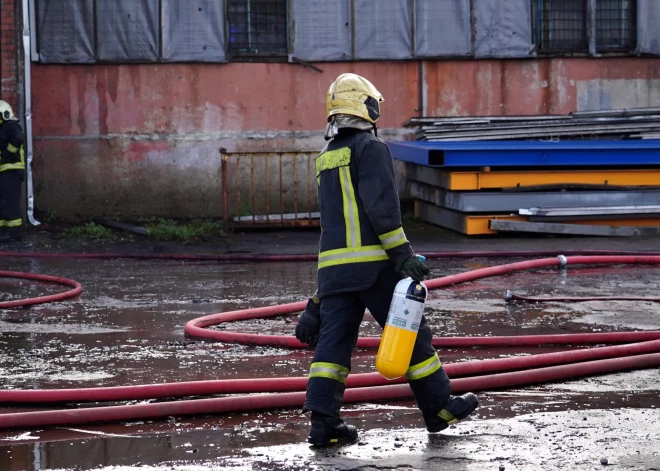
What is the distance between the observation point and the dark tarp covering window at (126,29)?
15125 mm

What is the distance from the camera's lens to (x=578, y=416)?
16.9 feet

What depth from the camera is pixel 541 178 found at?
13.4 metres

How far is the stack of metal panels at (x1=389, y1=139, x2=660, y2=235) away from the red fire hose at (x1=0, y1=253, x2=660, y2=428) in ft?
21.4

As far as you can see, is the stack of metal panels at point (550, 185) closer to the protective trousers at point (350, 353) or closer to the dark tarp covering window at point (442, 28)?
the dark tarp covering window at point (442, 28)

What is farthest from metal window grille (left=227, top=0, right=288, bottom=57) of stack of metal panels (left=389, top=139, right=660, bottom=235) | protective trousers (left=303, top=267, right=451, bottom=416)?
protective trousers (left=303, top=267, right=451, bottom=416)

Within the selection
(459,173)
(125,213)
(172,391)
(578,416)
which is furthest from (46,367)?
(125,213)

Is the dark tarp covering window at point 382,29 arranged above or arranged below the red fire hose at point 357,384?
above

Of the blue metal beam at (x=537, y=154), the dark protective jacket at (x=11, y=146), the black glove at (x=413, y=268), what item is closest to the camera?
the black glove at (x=413, y=268)

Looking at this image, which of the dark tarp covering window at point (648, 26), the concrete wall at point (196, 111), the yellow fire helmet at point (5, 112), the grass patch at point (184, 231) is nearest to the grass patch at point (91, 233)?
the grass patch at point (184, 231)

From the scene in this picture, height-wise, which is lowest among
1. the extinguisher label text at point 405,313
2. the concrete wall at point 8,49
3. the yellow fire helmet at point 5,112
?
the extinguisher label text at point 405,313

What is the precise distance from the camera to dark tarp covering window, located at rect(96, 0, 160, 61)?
15.1 metres

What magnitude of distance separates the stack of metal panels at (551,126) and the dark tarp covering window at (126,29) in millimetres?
4090

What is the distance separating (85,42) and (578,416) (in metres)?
11.6

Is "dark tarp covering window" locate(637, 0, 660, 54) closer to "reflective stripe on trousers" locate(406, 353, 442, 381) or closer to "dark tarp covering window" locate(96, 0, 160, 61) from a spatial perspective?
"dark tarp covering window" locate(96, 0, 160, 61)
